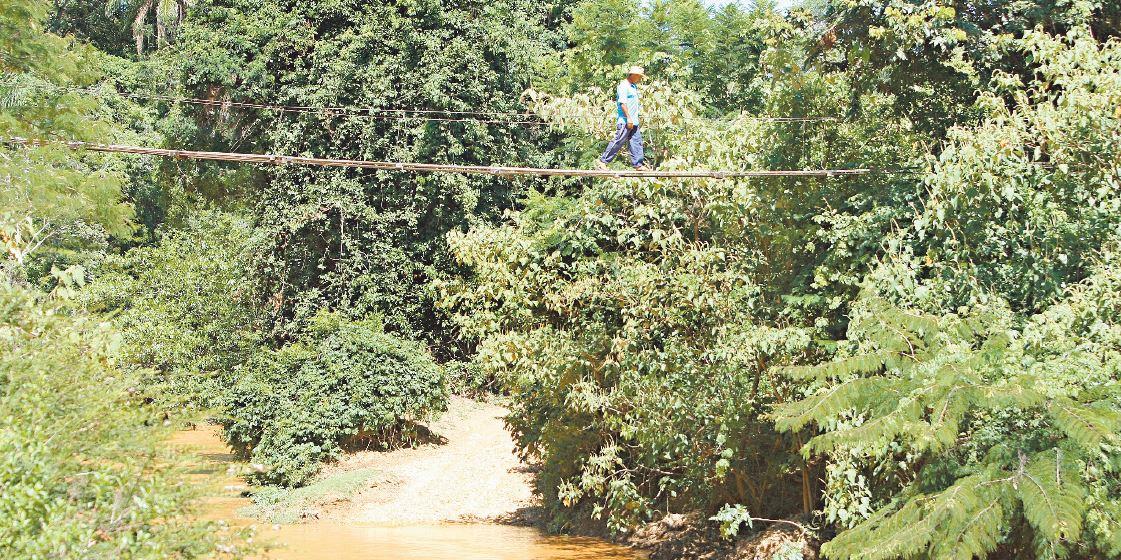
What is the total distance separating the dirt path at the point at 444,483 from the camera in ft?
65.0

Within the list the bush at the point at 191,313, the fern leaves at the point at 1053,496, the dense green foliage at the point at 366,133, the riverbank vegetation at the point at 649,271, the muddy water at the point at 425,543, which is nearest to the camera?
the fern leaves at the point at 1053,496

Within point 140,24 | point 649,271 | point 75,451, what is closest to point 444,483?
point 649,271

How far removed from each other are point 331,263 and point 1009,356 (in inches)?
721

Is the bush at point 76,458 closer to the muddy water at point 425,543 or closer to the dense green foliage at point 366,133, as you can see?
the muddy water at point 425,543

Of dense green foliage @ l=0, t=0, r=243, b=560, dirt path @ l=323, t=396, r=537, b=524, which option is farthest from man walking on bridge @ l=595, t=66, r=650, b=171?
dirt path @ l=323, t=396, r=537, b=524

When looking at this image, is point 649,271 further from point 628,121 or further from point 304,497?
point 304,497

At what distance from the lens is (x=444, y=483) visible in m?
21.1

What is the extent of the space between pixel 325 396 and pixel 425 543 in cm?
584

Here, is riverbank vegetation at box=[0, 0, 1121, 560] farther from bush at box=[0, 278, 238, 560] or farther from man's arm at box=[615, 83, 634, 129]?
man's arm at box=[615, 83, 634, 129]

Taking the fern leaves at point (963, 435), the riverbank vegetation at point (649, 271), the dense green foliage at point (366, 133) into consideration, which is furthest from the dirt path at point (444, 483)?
the fern leaves at point (963, 435)

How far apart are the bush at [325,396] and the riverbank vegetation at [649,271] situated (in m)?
0.07

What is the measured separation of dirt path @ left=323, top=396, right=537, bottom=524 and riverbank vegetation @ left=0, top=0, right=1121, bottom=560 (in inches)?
Answer: 38.0

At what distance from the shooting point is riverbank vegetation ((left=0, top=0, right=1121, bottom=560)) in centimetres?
770

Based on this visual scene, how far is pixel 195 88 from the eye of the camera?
2556 centimetres
